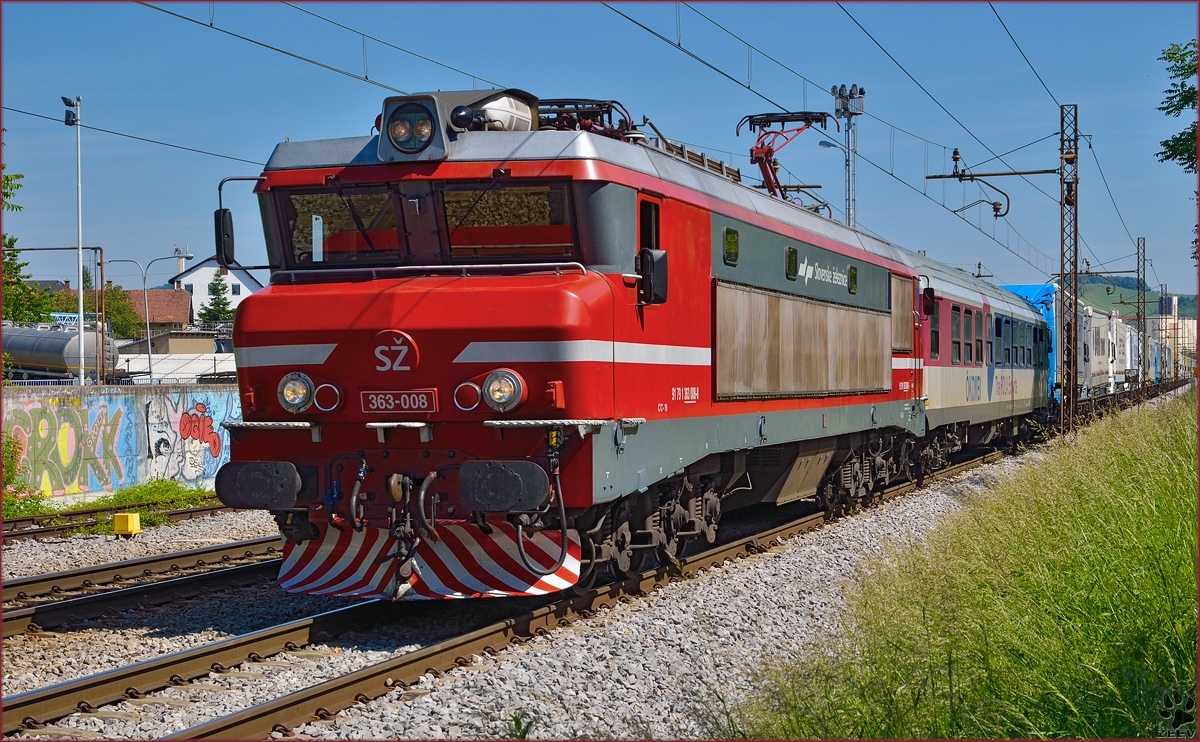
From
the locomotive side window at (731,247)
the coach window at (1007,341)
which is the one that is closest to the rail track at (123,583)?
the locomotive side window at (731,247)

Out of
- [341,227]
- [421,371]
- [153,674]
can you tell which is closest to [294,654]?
[153,674]

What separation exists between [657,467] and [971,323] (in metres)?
14.8

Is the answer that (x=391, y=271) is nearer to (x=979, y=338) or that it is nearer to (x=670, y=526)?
(x=670, y=526)

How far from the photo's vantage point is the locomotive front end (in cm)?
831

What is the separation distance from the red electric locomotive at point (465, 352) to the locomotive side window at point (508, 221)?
16 mm

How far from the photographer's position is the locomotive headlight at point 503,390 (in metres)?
8.27

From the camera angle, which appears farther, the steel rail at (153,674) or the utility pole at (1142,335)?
the utility pole at (1142,335)

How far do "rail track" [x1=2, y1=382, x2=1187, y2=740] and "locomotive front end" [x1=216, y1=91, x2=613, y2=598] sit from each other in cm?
36

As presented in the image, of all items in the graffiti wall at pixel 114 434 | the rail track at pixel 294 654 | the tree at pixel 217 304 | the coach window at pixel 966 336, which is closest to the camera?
the rail track at pixel 294 654

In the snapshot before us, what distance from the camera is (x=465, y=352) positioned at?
838 centimetres

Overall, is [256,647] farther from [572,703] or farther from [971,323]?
[971,323]

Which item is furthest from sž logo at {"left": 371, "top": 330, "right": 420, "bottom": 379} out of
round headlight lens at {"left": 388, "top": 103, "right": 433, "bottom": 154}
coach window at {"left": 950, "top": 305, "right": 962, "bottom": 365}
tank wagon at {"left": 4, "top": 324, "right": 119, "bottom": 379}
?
tank wagon at {"left": 4, "top": 324, "right": 119, "bottom": 379}

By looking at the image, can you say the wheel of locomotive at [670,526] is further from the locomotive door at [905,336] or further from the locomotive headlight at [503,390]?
the locomotive door at [905,336]

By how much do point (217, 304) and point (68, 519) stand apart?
9192 centimetres
